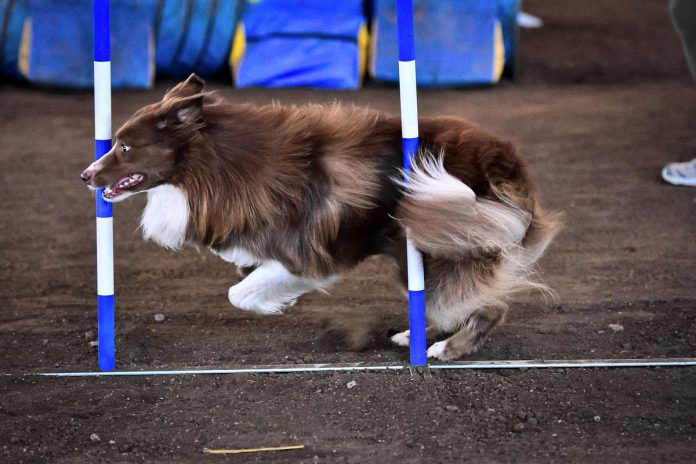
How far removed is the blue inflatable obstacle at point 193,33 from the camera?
28.7 feet

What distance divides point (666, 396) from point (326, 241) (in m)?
1.54

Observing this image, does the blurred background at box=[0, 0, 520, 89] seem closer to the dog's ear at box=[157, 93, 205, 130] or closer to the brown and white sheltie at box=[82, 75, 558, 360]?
the brown and white sheltie at box=[82, 75, 558, 360]

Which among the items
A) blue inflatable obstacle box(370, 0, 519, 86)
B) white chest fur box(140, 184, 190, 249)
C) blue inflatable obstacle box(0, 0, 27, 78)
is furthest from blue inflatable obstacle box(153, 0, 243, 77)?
white chest fur box(140, 184, 190, 249)

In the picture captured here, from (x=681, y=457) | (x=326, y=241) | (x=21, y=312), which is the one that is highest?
(x=326, y=241)

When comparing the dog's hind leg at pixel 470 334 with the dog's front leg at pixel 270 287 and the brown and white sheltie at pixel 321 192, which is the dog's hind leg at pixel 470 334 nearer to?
the brown and white sheltie at pixel 321 192

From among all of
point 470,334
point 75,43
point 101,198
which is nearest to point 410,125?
point 470,334

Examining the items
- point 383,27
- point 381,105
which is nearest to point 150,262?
point 381,105

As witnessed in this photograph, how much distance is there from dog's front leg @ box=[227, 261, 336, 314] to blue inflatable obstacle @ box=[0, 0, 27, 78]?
19.1 ft

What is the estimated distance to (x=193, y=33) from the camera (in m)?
8.74

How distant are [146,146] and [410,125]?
3.47 ft

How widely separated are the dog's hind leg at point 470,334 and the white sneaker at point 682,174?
2992 mm

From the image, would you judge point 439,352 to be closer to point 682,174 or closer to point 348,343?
point 348,343

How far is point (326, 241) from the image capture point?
3752 millimetres

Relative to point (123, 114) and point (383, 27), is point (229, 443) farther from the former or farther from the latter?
point (383, 27)
